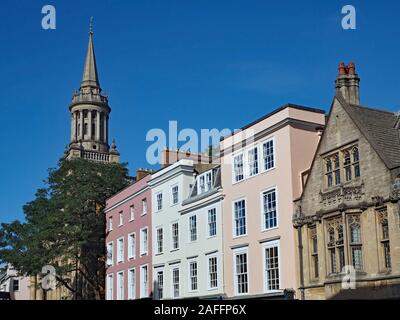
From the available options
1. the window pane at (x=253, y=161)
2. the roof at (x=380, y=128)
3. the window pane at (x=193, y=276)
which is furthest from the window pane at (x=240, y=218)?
the roof at (x=380, y=128)

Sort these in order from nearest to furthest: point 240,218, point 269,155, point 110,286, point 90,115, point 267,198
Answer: point 267,198, point 269,155, point 240,218, point 110,286, point 90,115

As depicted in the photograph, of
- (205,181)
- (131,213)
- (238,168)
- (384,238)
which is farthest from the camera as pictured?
(131,213)

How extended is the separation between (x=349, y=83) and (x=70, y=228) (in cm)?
2963

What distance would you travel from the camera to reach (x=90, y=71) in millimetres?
108188

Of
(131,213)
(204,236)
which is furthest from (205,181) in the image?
(131,213)

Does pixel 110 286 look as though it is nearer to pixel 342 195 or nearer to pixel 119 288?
pixel 119 288

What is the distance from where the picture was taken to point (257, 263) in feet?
114

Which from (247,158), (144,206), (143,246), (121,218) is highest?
(247,158)

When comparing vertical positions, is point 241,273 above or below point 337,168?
below
